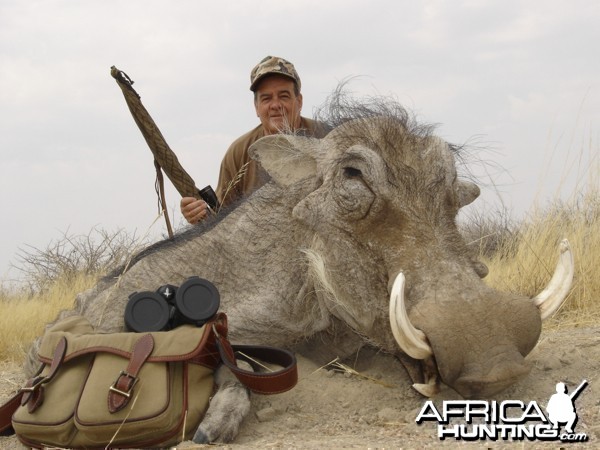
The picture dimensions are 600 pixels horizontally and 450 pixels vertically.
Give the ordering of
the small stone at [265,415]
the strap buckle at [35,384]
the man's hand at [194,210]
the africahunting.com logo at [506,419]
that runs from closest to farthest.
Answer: the africahunting.com logo at [506,419] < the strap buckle at [35,384] < the small stone at [265,415] < the man's hand at [194,210]

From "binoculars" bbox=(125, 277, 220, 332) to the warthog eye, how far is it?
37.3 inches

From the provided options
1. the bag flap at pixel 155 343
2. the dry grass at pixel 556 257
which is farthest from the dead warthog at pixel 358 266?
the dry grass at pixel 556 257

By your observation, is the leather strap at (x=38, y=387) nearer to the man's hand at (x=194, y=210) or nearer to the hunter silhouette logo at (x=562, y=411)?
the hunter silhouette logo at (x=562, y=411)

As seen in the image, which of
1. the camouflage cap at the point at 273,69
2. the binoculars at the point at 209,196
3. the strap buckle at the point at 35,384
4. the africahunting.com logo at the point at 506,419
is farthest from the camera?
the camouflage cap at the point at 273,69

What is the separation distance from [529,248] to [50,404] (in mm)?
5368

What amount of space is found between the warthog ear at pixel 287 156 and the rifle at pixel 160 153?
1112mm

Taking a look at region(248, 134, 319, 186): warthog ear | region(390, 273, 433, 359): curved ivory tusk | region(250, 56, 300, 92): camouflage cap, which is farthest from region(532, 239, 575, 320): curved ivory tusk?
region(250, 56, 300, 92): camouflage cap

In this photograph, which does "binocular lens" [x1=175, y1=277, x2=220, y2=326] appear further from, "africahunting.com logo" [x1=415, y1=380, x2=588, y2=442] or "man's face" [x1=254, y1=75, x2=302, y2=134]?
"man's face" [x1=254, y1=75, x2=302, y2=134]

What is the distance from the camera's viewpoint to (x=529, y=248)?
729 centimetres

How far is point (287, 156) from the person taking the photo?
4.41 metres

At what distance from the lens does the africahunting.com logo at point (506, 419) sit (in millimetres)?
2855

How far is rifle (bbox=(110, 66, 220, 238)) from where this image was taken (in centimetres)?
536

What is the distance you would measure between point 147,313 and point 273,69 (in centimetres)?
372

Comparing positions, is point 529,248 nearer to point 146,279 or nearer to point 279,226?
point 279,226
